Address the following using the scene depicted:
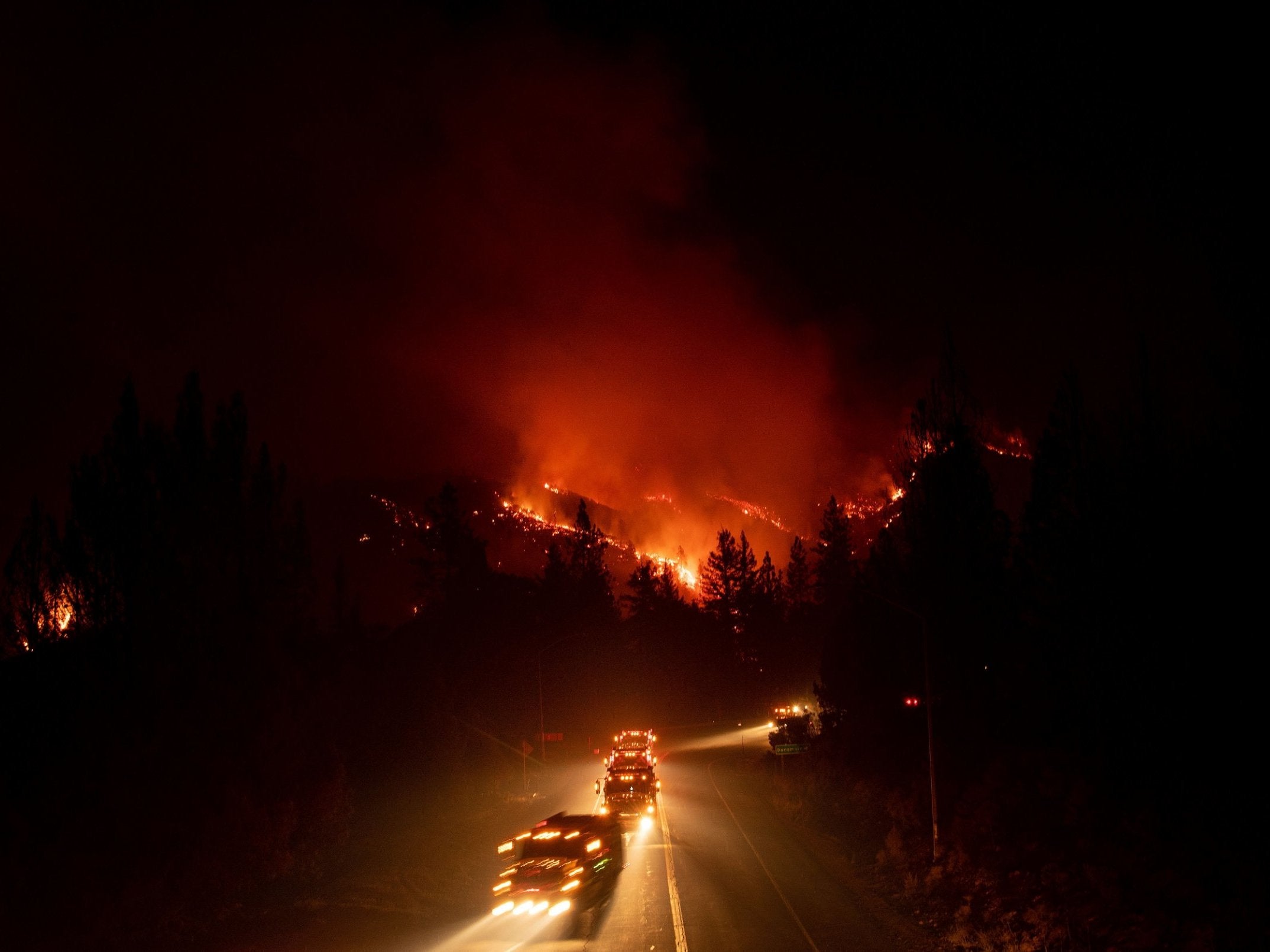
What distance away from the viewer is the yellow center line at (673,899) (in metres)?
17.8

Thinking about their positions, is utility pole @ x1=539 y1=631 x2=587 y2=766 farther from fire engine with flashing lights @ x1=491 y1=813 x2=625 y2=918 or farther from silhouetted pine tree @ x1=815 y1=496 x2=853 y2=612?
silhouetted pine tree @ x1=815 y1=496 x2=853 y2=612

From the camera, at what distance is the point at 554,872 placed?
20.3 meters

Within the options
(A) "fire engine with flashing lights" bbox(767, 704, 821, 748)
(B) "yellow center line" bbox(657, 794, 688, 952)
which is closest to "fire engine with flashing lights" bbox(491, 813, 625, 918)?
(B) "yellow center line" bbox(657, 794, 688, 952)

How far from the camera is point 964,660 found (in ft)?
96.9

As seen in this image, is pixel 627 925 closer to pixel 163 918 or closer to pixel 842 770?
pixel 163 918

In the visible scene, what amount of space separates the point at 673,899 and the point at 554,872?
3.29 meters

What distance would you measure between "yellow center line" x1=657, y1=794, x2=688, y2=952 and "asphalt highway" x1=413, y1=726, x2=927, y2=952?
1.4 inches

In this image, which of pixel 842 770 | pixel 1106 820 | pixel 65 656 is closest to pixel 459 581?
pixel 842 770

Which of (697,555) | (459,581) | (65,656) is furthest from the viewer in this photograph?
(697,555)

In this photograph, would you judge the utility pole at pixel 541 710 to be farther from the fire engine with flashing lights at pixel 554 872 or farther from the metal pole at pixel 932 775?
the metal pole at pixel 932 775

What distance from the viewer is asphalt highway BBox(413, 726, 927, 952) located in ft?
59.0

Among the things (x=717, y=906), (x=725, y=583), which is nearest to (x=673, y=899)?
(x=717, y=906)

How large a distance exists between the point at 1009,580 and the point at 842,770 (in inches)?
543

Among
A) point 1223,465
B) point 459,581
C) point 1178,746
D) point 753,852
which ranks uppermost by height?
point 459,581
